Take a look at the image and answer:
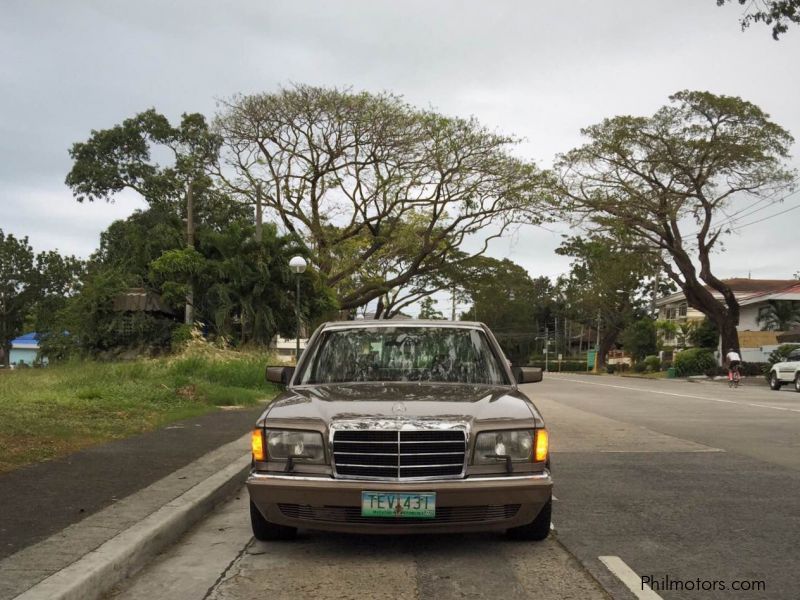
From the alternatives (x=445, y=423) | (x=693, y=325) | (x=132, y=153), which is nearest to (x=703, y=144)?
(x=693, y=325)

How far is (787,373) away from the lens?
28672 mm

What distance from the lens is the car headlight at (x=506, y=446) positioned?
4691 mm

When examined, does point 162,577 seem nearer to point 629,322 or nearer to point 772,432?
point 772,432

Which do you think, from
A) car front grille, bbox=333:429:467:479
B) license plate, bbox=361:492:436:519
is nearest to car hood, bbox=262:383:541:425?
car front grille, bbox=333:429:467:479

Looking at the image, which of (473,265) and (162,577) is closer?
(162,577)

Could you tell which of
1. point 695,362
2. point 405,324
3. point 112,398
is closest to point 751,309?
point 695,362

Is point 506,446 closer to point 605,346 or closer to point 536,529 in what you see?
point 536,529

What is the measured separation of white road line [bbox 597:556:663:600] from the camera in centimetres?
416

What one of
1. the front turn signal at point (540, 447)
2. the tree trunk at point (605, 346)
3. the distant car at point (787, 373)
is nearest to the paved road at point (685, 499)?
the front turn signal at point (540, 447)

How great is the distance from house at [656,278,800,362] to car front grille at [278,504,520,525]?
43.8 meters

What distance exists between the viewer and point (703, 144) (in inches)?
1415

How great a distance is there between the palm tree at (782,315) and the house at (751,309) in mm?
544

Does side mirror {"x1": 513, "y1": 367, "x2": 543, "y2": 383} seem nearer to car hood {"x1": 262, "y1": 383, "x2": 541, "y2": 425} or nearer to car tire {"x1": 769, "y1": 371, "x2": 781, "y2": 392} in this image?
car hood {"x1": 262, "y1": 383, "x2": 541, "y2": 425}

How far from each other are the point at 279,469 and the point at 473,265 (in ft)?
133
